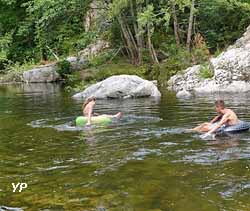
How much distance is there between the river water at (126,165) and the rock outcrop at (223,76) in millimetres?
7550

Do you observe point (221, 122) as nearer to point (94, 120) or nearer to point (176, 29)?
point (94, 120)

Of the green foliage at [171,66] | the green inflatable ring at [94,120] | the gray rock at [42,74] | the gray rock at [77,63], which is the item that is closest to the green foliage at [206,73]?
the green foliage at [171,66]

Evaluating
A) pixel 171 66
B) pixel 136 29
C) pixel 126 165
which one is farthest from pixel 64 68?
pixel 126 165

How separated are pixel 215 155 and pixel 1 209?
4.89 m

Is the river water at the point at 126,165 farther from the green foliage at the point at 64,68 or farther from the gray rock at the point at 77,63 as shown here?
the green foliage at the point at 64,68

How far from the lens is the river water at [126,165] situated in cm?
820

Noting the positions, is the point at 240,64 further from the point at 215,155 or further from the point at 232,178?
the point at 232,178

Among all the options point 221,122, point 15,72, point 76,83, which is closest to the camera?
point 221,122

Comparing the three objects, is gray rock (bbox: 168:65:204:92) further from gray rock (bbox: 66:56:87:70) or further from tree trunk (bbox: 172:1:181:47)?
→ gray rock (bbox: 66:56:87:70)

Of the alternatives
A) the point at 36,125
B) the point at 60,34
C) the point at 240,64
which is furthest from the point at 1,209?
the point at 60,34

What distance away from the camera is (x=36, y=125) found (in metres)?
16.8

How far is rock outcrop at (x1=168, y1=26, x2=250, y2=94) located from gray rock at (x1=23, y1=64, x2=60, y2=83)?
1137 cm

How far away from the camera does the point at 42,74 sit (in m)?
38.1

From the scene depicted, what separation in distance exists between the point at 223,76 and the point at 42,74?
15.6 metres
